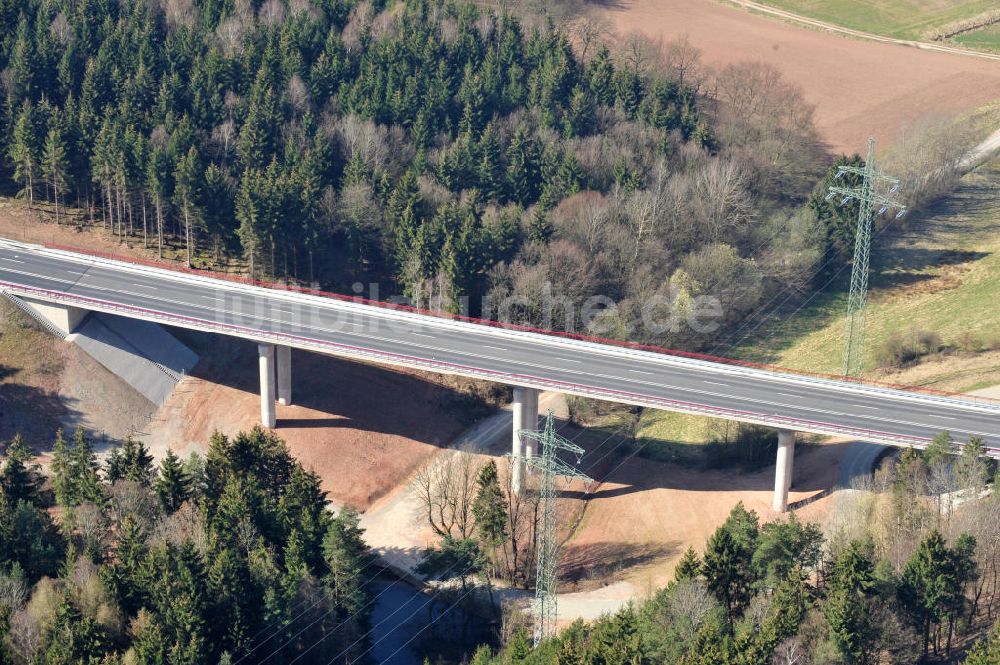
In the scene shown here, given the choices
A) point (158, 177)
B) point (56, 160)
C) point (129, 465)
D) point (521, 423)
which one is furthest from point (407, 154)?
point (129, 465)

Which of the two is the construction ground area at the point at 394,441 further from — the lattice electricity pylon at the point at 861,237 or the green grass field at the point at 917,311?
the lattice electricity pylon at the point at 861,237

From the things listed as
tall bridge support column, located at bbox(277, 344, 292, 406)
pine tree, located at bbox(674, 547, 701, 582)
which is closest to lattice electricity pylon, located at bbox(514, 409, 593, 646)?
pine tree, located at bbox(674, 547, 701, 582)

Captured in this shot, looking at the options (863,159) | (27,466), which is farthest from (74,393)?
(863,159)

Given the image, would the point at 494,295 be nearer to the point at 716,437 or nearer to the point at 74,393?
the point at 716,437

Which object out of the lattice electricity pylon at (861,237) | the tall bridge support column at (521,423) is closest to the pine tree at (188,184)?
the tall bridge support column at (521,423)

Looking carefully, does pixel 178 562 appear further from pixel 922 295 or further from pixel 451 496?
pixel 922 295

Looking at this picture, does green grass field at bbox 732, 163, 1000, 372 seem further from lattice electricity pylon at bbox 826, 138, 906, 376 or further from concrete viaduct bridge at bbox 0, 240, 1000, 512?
concrete viaduct bridge at bbox 0, 240, 1000, 512
